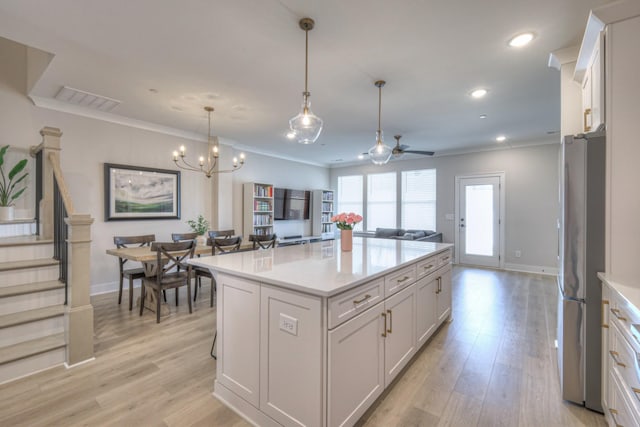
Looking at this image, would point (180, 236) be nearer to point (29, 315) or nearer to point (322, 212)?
point (29, 315)

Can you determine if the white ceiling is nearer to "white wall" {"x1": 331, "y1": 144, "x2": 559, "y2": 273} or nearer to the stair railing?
the stair railing

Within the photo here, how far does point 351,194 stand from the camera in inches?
342

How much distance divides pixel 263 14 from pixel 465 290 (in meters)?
4.65

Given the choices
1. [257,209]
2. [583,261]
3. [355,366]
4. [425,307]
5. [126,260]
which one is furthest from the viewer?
[257,209]

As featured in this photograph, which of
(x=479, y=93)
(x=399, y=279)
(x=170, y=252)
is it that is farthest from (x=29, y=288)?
(x=479, y=93)

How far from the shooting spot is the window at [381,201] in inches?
312

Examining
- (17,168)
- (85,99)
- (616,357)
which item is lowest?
(616,357)

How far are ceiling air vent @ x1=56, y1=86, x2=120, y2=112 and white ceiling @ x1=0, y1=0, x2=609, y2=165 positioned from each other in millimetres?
136

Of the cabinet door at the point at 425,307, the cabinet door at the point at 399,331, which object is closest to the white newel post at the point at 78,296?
the cabinet door at the point at 399,331

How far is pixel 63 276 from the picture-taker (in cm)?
265

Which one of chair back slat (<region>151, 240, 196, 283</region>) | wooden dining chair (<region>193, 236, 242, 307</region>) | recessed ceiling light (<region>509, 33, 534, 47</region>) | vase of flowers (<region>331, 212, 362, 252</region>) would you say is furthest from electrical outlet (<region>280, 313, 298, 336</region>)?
recessed ceiling light (<region>509, 33, 534, 47</region>)

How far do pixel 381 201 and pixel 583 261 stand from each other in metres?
6.32

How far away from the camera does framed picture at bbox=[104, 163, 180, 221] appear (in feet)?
14.3

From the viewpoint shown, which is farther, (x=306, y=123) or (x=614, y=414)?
(x=306, y=123)
